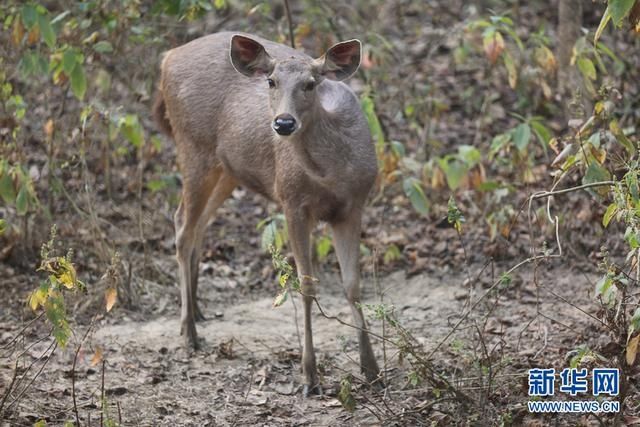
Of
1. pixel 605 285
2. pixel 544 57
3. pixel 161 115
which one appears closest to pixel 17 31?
pixel 161 115

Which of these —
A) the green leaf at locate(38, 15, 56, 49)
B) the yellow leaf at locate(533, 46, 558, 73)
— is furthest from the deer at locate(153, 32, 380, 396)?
the yellow leaf at locate(533, 46, 558, 73)

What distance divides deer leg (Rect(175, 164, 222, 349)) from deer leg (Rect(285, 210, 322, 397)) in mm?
1056

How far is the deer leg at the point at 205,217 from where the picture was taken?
24.6 feet

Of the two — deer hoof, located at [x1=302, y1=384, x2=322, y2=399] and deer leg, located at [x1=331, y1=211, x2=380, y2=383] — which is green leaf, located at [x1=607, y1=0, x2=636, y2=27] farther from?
deer hoof, located at [x1=302, y1=384, x2=322, y2=399]

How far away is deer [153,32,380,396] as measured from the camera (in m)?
6.26

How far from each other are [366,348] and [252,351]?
960 millimetres

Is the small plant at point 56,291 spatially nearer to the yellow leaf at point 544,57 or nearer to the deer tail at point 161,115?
the deer tail at point 161,115

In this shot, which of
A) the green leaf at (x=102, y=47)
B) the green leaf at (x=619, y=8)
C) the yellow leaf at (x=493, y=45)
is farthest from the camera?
the green leaf at (x=102, y=47)


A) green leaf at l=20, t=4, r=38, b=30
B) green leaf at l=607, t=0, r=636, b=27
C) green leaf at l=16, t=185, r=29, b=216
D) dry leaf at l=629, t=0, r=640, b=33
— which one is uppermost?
green leaf at l=607, t=0, r=636, b=27

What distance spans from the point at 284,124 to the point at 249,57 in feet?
2.59

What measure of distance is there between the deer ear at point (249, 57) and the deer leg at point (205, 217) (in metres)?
1.17

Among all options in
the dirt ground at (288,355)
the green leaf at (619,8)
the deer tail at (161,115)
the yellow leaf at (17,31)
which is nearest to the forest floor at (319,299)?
the dirt ground at (288,355)

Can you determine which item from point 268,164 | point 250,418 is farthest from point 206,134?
point 250,418

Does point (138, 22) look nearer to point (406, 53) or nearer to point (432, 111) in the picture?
point (432, 111)
